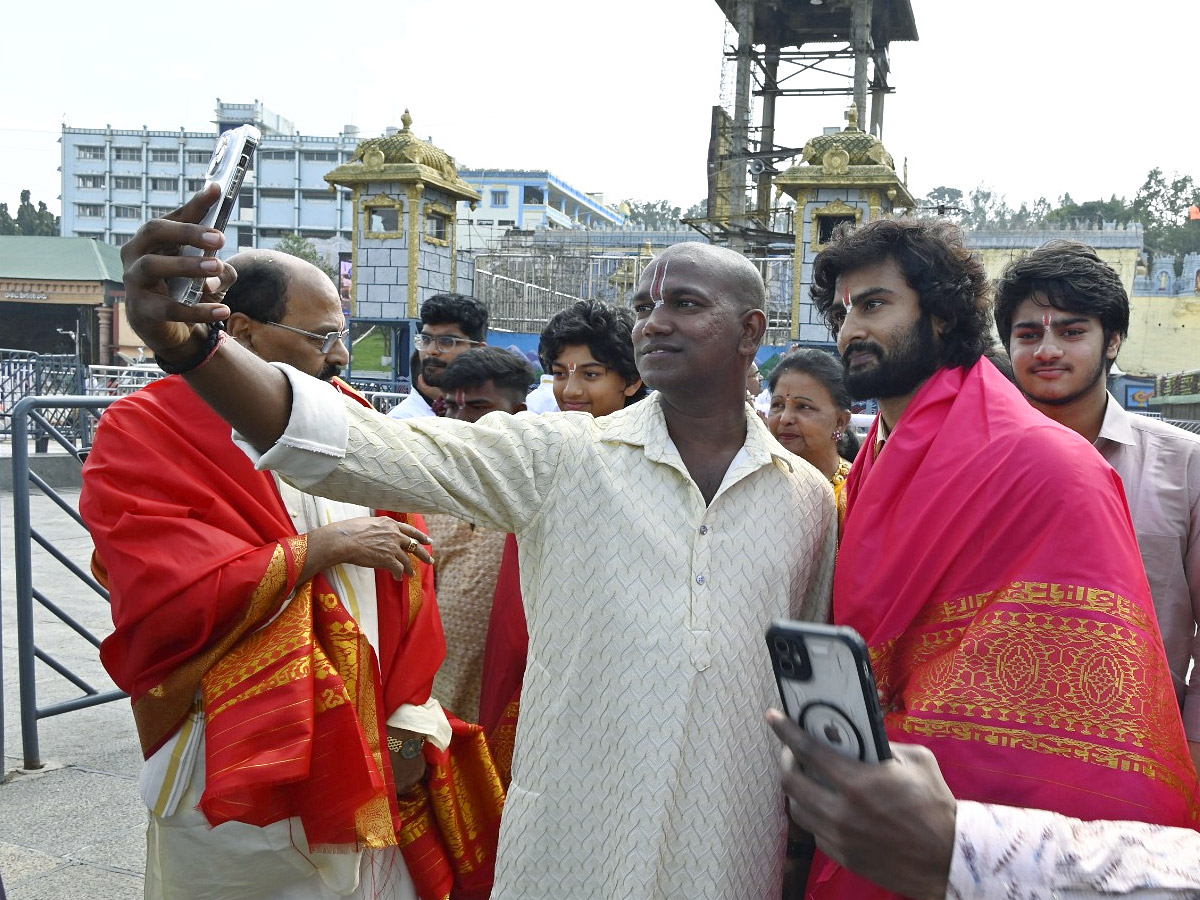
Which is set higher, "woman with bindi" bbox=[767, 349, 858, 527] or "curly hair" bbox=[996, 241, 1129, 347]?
"curly hair" bbox=[996, 241, 1129, 347]

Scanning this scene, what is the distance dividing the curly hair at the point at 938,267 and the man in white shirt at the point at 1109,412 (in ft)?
2.28

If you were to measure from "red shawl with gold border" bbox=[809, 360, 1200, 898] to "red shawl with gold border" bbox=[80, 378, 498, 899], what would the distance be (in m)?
1.03

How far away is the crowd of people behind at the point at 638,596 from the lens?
149 centimetres

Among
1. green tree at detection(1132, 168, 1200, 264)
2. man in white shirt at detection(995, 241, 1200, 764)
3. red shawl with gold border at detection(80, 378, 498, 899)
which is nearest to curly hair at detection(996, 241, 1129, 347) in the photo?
man in white shirt at detection(995, 241, 1200, 764)

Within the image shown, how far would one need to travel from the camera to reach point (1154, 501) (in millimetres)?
2557

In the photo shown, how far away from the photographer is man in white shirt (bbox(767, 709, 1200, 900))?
3.40ft

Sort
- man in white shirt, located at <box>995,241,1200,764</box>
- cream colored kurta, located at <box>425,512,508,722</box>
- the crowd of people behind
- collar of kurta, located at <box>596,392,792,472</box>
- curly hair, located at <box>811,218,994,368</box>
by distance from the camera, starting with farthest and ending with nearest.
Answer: cream colored kurta, located at <box>425,512,508,722</box>, man in white shirt, located at <box>995,241,1200,764</box>, curly hair, located at <box>811,218,994,368</box>, collar of kurta, located at <box>596,392,792,472</box>, the crowd of people behind

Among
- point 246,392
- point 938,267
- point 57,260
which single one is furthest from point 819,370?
point 57,260

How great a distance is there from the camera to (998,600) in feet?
5.20

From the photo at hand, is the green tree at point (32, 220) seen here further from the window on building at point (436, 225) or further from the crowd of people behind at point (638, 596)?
the crowd of people behind at point (638, 596)

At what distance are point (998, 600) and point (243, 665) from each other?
5.00 feet

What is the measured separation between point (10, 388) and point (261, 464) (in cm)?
1646

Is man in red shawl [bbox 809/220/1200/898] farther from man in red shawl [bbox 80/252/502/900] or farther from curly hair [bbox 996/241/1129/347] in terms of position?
man in red shawl [bbox 80/252/502/900]

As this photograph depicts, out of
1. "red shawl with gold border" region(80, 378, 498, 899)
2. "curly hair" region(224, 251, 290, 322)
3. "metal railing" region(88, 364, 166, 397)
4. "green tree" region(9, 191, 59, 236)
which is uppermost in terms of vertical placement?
"green tree" region(9, 191, 59, 236)
